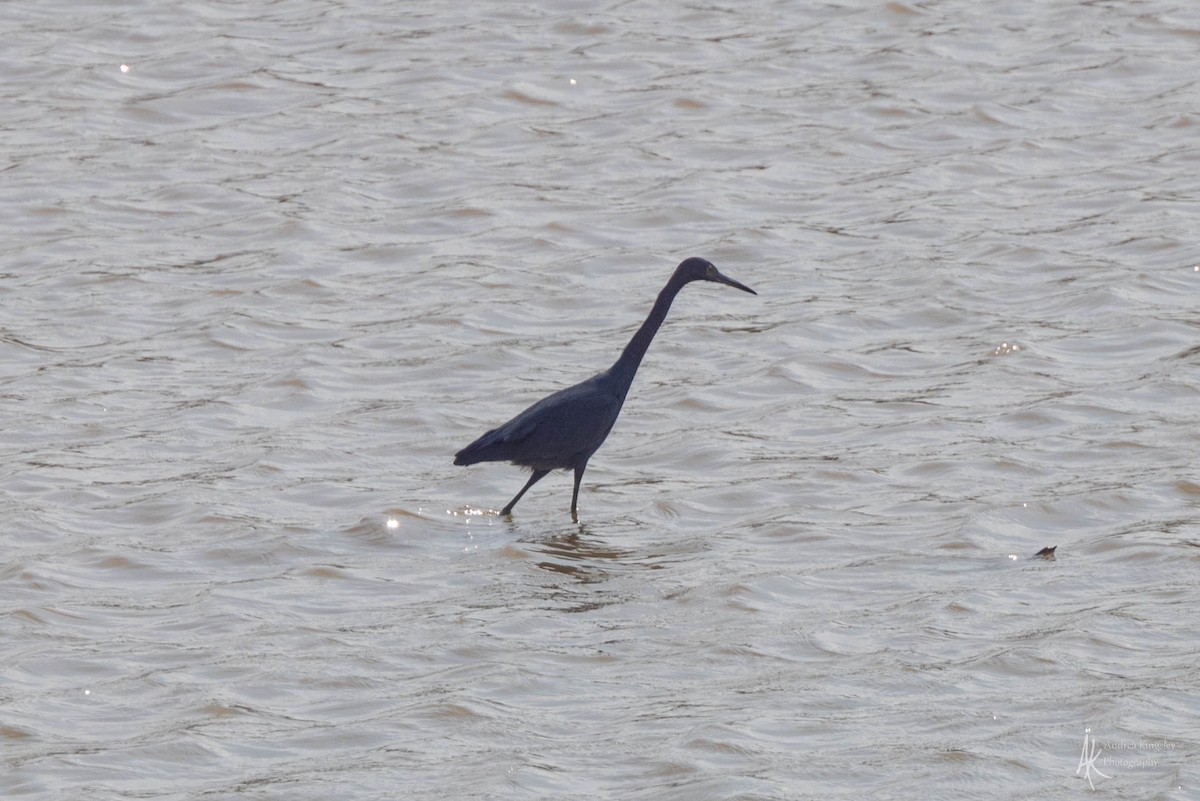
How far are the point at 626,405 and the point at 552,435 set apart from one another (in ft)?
5.81

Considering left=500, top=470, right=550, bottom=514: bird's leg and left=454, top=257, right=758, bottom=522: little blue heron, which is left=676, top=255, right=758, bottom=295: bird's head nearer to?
left=454, top=257, right=758, bottom=522: little blue heron

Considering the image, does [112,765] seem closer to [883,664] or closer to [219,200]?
[883,664]

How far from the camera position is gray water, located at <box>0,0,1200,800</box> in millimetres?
7566

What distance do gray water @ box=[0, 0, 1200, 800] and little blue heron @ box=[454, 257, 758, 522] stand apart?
327 millimetres

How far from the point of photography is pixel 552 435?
1008cm

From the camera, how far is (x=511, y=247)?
1388 centimetres

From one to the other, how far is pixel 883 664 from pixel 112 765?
2.87 metres

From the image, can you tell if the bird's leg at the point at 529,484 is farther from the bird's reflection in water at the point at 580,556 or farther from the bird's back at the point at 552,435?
the bird's reflection in water at the point at 580,556

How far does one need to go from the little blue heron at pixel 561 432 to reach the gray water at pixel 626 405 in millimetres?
327

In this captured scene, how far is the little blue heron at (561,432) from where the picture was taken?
10062mm

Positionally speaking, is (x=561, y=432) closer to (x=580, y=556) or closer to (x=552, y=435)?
(x=552, y=435)

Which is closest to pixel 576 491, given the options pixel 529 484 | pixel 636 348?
pixel 529 484

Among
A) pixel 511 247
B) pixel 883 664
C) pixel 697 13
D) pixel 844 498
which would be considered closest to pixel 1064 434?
pixel 844 498

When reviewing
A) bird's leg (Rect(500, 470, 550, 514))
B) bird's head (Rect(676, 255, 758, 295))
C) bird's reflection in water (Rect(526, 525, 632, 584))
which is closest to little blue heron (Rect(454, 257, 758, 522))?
bird's leg (Rect(500, 470, 550, 514))
